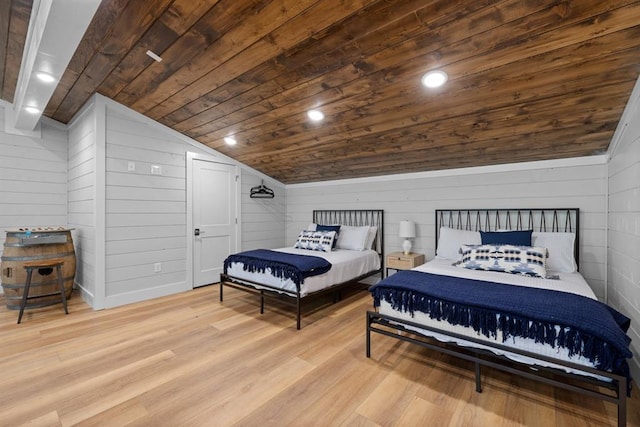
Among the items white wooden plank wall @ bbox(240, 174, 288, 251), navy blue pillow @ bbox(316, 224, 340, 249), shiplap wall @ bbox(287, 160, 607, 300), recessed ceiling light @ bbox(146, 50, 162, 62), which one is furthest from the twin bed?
recessed ceiling light @ bbox(146, 50, 162, 62)

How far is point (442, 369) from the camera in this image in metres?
2.19

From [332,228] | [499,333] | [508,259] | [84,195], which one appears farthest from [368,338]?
[84,195]

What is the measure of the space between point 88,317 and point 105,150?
1.91 meters

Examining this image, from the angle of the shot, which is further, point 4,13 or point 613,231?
point 613,231

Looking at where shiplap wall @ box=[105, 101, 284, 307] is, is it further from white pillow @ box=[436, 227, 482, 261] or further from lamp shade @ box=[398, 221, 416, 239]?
white pillow @ box=[436, 227, 482, 261]

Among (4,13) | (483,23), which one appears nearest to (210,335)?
(4,13)

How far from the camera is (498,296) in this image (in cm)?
196

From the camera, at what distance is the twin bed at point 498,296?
1593mm

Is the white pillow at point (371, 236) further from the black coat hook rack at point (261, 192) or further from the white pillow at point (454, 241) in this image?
the black coat hook rack at point (261, 192)

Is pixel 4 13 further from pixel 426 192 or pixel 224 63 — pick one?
pixel 426 192

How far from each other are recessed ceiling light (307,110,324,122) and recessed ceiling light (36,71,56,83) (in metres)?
2.29

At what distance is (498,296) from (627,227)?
118cm

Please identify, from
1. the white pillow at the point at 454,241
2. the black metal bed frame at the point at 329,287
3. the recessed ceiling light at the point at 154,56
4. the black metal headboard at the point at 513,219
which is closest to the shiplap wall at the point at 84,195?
the recessed ceiling light at the point at 154,56

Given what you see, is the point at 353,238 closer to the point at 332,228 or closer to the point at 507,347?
the point at 332,228
